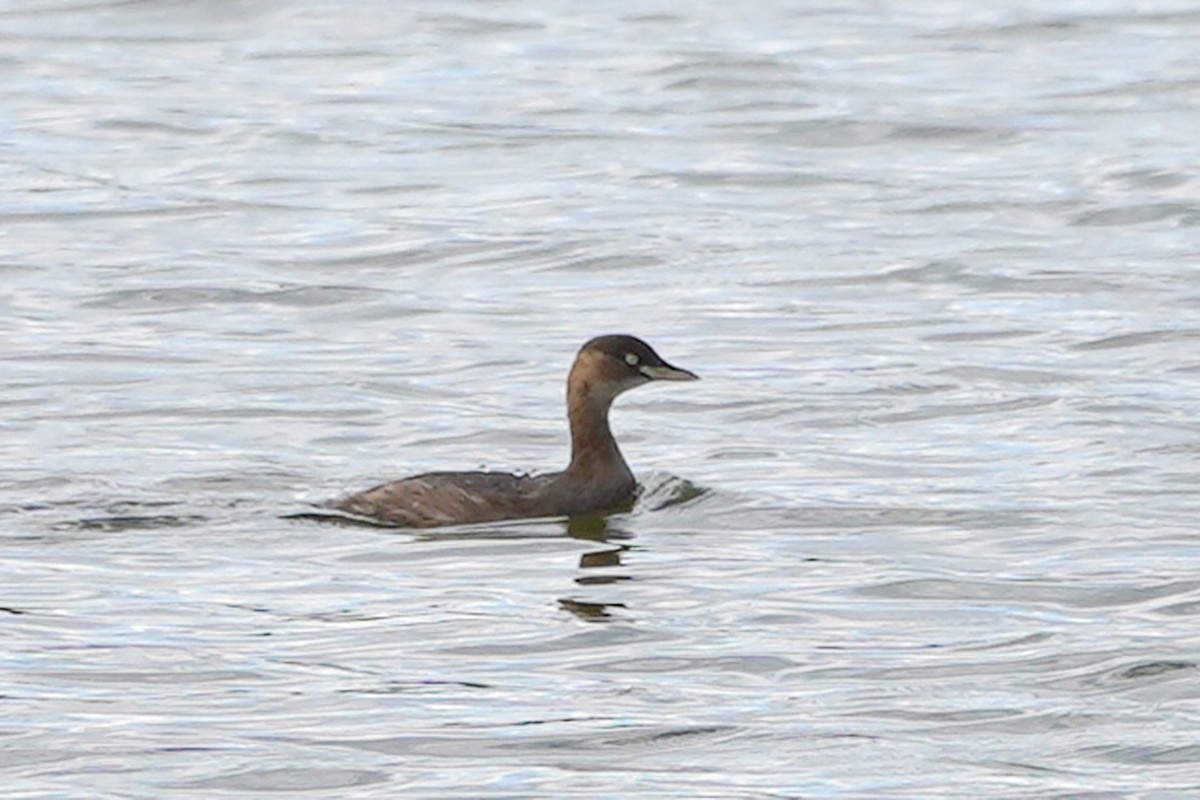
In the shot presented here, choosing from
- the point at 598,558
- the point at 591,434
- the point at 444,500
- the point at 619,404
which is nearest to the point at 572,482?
the point at 591,434

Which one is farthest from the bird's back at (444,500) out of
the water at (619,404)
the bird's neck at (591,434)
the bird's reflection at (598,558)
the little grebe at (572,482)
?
the bird's neck at (591,434)

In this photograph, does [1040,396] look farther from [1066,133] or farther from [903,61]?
[903,61]

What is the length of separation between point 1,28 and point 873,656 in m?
21.0

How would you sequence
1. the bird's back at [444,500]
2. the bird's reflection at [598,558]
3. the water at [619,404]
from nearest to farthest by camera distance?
1. the water at [619,404]
2. the bird's reflection at [598,558]
3. the bird's back at [444,500]

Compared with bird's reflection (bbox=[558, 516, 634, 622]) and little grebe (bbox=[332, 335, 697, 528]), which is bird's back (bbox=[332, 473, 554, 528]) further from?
bird's reflection (bbox=[558, 516, 634, 622])

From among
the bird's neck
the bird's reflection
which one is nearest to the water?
the bird's reflection

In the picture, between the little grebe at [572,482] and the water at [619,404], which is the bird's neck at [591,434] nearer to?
the little grebe at [572,482]

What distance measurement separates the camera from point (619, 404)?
16172 millimetres

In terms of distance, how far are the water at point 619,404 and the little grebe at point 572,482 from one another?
13 centimetres

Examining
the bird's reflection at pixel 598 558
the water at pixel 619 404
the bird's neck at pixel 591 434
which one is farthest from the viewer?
the bird's neck at pixel 591 434

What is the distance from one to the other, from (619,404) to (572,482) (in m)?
2.58

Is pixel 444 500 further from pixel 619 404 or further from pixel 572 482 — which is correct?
pixel 619 404

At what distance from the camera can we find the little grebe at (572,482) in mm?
13094

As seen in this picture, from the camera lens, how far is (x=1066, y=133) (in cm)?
2453
